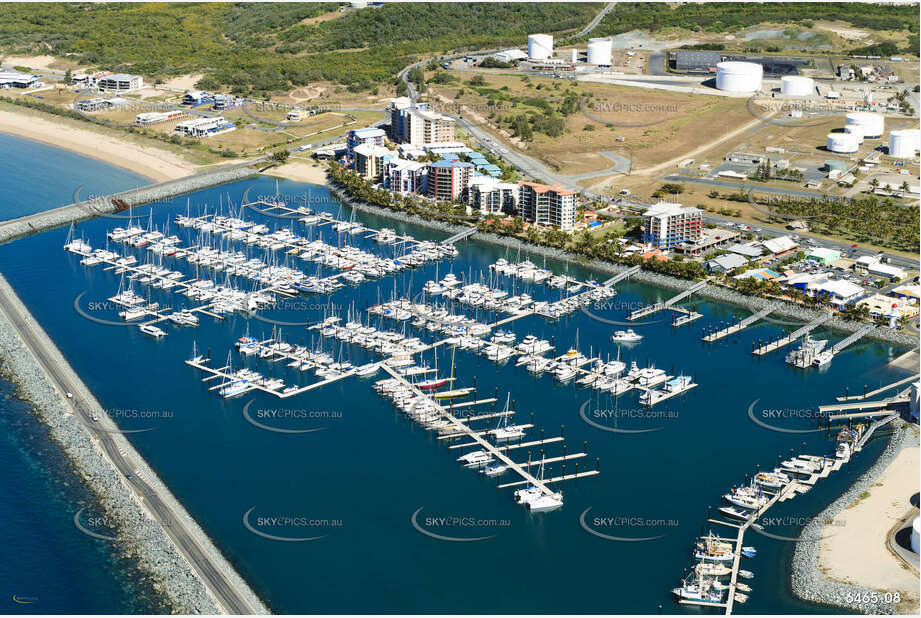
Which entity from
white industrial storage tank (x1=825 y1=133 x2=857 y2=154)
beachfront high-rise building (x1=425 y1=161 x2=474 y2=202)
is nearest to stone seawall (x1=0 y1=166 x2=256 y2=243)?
beachfront high-rise building (x1=425 y1=161 x2=474 y2=202)

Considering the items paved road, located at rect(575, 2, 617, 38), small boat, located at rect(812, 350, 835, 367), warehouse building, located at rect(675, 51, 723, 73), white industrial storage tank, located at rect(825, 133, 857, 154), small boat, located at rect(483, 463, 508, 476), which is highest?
paved road, located at rect(575, 2, 617, 38)

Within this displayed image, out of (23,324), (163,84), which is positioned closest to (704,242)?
(23,324)

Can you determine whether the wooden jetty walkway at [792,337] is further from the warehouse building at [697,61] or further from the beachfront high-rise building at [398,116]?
the warehouse building at [697,61]

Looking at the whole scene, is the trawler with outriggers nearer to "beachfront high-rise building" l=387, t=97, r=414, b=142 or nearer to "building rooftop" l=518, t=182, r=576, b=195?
"building rooftop" l=518, t=182, r=576, b=195

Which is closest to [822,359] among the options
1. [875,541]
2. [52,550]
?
[875,541]

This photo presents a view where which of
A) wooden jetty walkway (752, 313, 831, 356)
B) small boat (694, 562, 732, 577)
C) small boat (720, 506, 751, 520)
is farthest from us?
wooden jetty walkway (752, 313, 831, 356)

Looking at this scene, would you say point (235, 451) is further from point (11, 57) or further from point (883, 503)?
point (11, 57)
